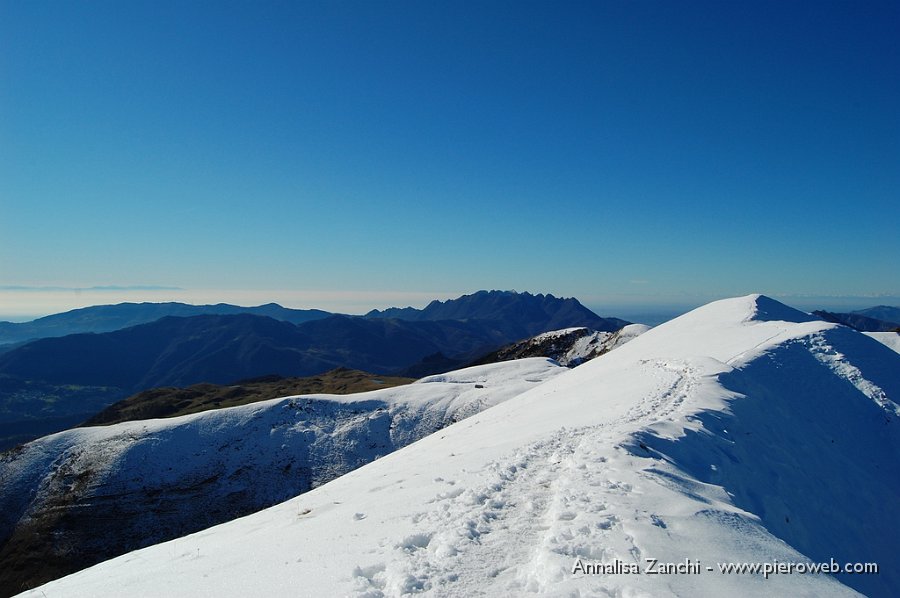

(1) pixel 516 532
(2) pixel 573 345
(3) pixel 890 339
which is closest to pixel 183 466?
(1) pixel 516 532

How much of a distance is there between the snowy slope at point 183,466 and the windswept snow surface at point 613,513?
3853cm

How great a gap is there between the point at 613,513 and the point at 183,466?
61.2 m

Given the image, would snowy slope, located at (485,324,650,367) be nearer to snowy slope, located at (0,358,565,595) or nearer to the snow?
snowy slope, located at (0,358,565,595)

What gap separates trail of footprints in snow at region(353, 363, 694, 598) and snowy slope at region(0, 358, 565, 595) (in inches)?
1871

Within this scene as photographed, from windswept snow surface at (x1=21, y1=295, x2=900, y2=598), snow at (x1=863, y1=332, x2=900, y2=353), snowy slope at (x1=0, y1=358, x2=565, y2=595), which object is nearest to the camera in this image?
windswept snow surface at (x1=21, y1=295, x2=900, y2=598)

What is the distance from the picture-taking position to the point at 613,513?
28.8 ft

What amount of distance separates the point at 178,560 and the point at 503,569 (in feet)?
35.3

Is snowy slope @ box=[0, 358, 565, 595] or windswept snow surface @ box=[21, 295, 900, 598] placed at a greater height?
windswept snow surface @ box=[21, 295, 900, 598]

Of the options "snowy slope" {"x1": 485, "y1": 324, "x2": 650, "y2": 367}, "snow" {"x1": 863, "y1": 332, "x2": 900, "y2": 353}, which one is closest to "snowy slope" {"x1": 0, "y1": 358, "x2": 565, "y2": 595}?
"snow" {"x1": 863, "y1": 332, "x2": 900, "y2": 353}

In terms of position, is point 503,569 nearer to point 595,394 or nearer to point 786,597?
point 786,597

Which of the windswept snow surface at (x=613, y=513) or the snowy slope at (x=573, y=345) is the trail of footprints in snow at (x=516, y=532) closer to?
the windswept snow surface at (x=613, y=513)

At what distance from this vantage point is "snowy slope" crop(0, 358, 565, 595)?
47156mm

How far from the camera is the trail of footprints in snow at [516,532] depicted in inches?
288

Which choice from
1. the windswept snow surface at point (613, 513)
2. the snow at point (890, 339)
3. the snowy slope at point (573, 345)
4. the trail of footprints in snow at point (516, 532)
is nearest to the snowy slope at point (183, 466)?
the windswept snow surface at point (613, 513)
